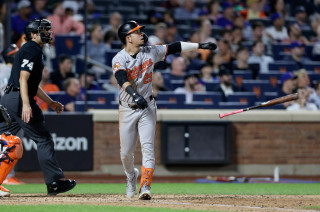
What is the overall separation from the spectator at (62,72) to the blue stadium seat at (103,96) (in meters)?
0.59

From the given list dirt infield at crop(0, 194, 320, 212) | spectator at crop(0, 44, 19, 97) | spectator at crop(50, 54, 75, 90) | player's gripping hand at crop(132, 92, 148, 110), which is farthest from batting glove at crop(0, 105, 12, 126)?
spectator at crop(50, 54, 75, 90)

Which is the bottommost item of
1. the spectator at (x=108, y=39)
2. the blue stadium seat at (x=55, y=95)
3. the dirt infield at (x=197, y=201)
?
the dirt infield at (x=197, y=201)

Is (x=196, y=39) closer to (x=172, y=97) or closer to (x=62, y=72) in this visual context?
(x=172, y=97)

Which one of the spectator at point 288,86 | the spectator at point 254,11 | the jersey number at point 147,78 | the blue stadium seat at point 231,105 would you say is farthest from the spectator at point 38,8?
the jersey number at point 147,78

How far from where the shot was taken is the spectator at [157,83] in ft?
47.2

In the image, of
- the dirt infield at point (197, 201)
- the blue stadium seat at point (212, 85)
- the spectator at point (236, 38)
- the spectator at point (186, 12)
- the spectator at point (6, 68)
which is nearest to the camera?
the dirt infield at point (197, 201)

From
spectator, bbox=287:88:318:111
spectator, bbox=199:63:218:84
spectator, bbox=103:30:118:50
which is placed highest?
spectator, bbox=103:30:118:50

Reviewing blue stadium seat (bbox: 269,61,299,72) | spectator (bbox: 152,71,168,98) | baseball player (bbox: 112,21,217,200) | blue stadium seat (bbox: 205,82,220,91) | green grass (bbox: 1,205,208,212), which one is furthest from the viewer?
blue stadium seat (bbox: 269,61,299,72)

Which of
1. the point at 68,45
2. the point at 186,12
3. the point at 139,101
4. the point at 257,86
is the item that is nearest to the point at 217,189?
the point at 139,101

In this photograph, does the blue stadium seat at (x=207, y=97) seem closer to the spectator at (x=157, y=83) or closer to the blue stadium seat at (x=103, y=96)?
the spectator at (x=157, y=83)

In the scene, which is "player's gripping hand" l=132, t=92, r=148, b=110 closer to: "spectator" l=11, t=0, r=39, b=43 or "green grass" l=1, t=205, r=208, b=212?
"green grass" l=1, t=205, r=208, b=212

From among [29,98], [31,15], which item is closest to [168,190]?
[29,98]

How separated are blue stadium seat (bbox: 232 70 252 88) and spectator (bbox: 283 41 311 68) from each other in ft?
5.78

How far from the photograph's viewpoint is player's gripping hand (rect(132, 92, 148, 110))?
7.88 meters
